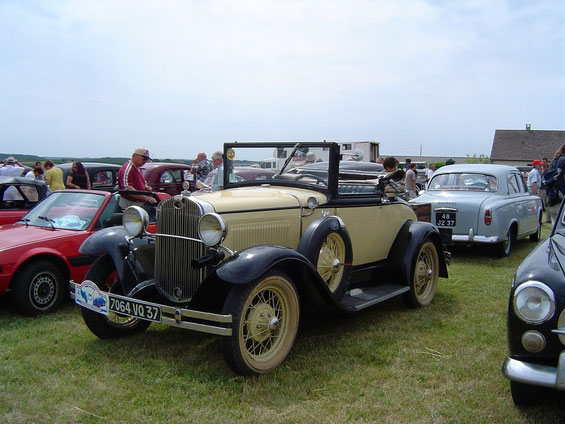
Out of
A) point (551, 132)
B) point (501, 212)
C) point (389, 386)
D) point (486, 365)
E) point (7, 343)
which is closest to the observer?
point (389, 386)

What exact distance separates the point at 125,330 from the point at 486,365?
3.10m

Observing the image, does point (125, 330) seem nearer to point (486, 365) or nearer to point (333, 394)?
point (333, 394)

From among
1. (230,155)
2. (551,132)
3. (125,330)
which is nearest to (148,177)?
(230,155)

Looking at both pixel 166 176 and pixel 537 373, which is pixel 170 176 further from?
pixel 537 373

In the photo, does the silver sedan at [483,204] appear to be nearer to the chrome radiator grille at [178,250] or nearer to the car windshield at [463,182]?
the car windshield at [463,182]

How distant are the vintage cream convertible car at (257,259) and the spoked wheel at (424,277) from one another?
0.03 metres

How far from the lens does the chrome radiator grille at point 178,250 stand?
4.01 m

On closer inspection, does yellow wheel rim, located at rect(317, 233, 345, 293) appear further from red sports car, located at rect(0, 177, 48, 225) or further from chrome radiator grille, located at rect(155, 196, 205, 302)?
red sports car, located at rect(0, 177, 48, 225)

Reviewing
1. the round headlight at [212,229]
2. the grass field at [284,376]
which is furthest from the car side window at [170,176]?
the round headlight at [212,229]

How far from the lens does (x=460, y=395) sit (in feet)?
11.3

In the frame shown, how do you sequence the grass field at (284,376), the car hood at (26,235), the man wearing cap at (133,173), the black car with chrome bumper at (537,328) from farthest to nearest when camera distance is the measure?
the man wearing cap at (133,173)
the car hood at (26,235)
the grass field at (284,376)
the black car with chrome bumper at (537,328)

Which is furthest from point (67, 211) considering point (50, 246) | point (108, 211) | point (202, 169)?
point (202, 169)

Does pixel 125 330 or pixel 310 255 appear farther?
pixel 125 330

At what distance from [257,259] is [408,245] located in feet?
8.26
